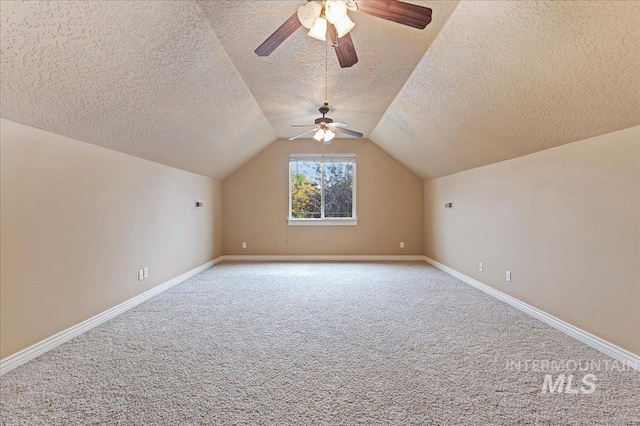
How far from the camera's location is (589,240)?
236cm

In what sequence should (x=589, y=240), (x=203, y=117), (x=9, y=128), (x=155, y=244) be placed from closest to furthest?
(x=9, y=128)
(x=589, y=240)
(x=203, y=117)
(x=155, y=244)

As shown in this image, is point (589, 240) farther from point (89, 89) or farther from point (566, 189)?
point (89, 89)

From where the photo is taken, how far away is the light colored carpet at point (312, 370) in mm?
1580

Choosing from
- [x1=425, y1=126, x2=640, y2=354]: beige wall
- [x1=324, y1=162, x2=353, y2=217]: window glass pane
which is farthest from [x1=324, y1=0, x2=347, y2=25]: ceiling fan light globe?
[x1=324, y1=162, x2=353, y2=217]: window glass pane

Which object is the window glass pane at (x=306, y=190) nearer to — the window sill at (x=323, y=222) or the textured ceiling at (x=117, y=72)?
the window sill at (x=323, y=222)

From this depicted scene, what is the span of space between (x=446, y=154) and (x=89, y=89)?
4.20 metres

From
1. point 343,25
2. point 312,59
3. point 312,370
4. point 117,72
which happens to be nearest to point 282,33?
point 343,25

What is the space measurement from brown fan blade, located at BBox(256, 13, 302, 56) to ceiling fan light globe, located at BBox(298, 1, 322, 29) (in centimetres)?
4

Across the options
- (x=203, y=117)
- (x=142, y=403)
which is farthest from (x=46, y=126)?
(x=142, y=403)

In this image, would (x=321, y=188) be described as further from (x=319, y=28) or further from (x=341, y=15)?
(x=341, y=15)

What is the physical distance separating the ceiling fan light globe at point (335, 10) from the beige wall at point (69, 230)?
7.60ft

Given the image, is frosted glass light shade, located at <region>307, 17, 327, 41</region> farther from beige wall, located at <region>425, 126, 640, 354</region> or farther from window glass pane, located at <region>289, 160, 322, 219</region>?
window glass pane, located at <region>289, 160, 322, 219</region>

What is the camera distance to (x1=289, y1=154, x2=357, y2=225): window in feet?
20.3

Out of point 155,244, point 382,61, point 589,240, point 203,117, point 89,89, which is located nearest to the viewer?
point 89,89
